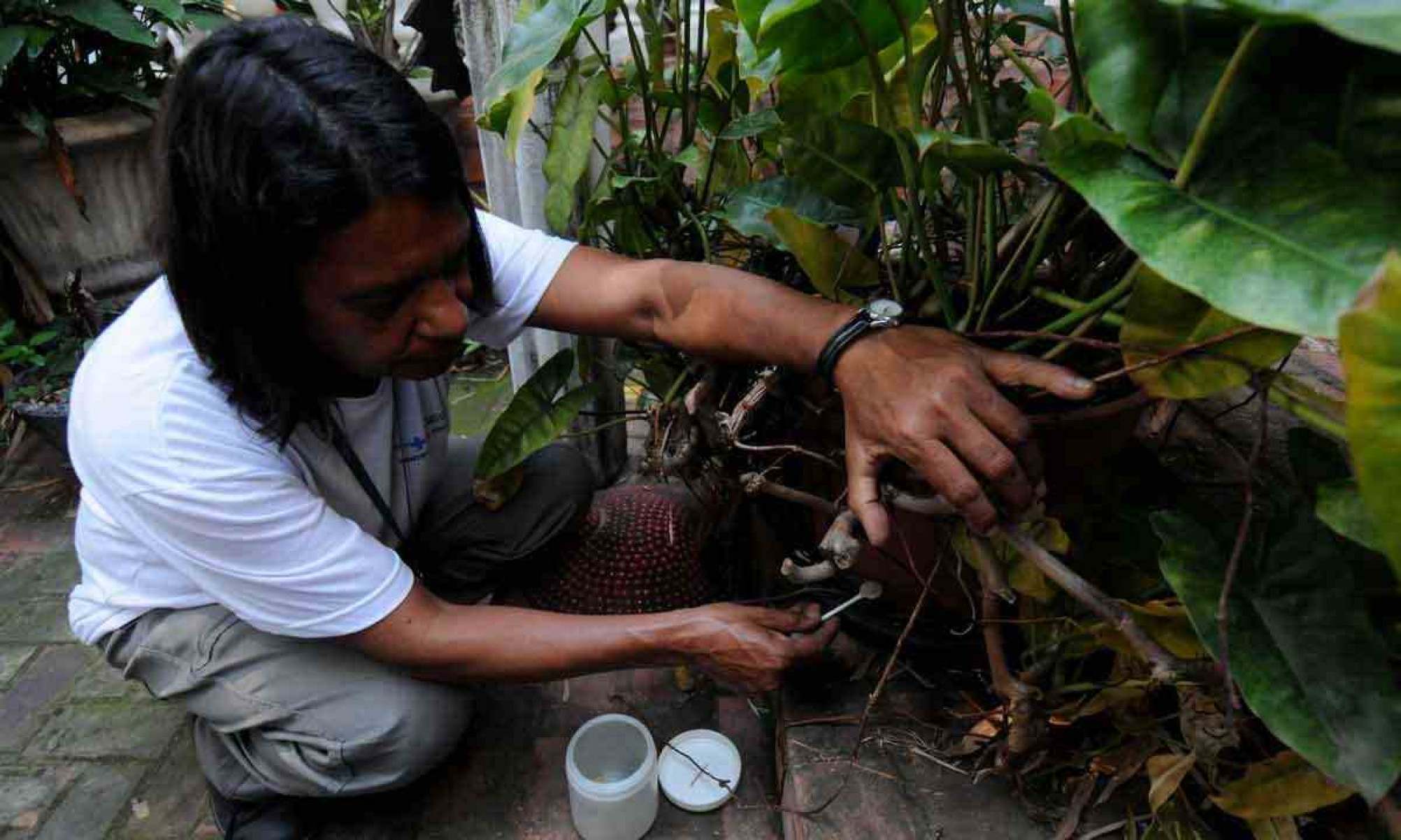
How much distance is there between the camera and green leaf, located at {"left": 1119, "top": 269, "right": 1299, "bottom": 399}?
648mm

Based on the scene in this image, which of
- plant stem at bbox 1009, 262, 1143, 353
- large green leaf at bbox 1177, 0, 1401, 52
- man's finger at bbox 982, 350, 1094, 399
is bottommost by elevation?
man's finger at bbox 982, 350, 1094, 399

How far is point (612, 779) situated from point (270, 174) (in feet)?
3.00

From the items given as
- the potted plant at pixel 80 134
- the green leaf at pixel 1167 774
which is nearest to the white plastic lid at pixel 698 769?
the green leaf at pixel 1167 774

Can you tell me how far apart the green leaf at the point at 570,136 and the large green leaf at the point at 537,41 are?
0.40 ft

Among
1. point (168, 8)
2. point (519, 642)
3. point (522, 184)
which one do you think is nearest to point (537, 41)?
point (522, 184)

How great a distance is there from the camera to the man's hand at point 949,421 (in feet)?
2.49

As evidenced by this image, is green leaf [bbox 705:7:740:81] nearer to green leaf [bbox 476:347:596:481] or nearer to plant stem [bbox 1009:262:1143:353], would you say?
green leaf [bbox 476:347:596:481]

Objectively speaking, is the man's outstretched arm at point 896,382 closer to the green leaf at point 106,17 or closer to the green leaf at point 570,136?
the green leaf at point 570,136

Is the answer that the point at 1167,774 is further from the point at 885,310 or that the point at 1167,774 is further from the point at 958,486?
the point at 885,310

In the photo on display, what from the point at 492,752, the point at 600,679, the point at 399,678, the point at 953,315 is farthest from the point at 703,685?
the point at 953,315

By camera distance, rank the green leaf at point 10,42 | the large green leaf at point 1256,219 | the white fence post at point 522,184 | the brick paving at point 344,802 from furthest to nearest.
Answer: the green leaf at point 10,42, the white fence post at point 522,184, the brick paving at point 344,802, the large green leaf at point 1256,219

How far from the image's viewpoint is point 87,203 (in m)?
2.55

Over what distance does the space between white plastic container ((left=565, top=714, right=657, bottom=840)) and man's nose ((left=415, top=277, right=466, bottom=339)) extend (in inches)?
24.6

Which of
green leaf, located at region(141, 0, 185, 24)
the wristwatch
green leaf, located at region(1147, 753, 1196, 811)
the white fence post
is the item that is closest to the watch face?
the wristwatch
